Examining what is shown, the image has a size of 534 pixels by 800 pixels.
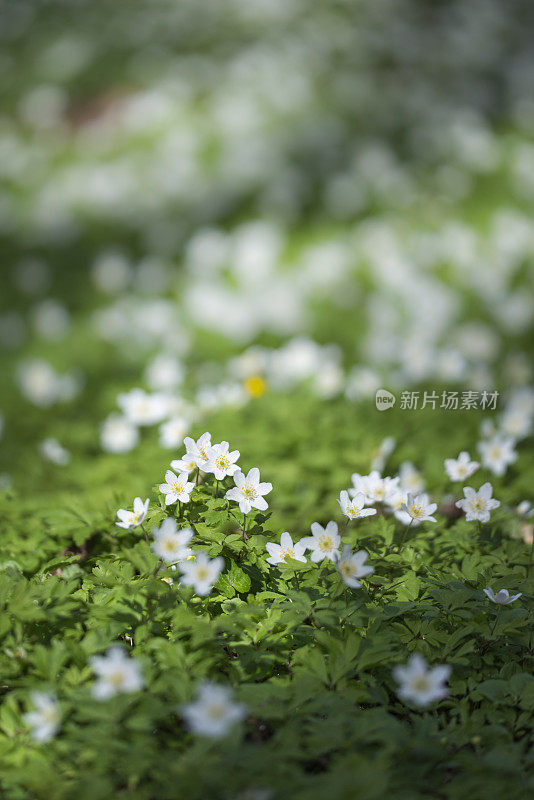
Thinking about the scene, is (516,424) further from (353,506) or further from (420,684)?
(420,684)

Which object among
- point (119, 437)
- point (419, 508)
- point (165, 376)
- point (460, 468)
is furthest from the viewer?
point (165, 376)

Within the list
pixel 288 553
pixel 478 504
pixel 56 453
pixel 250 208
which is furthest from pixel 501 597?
pixel 250 208

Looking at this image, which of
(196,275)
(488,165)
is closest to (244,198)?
(196,275)

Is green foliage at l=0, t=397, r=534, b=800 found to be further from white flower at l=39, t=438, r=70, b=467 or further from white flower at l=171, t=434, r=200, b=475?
white flower at l=39, t=438, r=70, b=467

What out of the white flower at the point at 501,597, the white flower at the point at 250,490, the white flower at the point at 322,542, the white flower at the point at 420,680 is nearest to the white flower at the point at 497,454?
the white flower at the point at 501,597

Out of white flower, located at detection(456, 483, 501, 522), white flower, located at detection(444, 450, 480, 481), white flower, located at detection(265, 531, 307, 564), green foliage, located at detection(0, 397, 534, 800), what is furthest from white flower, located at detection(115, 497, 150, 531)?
white flower, located at detection(444, 450, 480, 481)

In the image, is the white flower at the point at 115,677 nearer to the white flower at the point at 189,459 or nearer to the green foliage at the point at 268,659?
the green foliage at the point at 268,659
